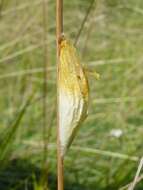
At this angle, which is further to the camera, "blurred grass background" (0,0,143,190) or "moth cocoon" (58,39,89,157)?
"blurred grass background" (0,0,143,190)

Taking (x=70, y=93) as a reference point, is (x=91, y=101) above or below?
below

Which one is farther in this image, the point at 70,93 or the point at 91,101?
the point at 91,101

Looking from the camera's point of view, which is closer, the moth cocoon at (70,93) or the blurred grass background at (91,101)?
the moth cocoon at (70,93)

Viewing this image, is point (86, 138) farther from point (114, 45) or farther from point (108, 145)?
point (114, 45)

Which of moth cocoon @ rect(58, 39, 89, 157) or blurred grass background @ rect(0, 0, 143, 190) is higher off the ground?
moth cocoon @ rect(58, 39, 89, 157)

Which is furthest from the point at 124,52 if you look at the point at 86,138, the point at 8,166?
the point at 8,166
